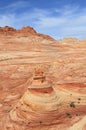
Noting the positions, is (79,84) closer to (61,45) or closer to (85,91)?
(85,91)

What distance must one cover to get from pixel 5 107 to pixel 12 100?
3.28 metres

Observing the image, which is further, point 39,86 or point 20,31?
point 20,31

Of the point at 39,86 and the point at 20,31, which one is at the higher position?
the point at 20,31

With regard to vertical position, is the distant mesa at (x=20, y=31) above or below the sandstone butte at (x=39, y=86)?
above

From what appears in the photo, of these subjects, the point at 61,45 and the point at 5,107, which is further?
the point at 61,45

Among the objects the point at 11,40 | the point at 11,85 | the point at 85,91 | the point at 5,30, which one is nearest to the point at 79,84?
the point at 85,91

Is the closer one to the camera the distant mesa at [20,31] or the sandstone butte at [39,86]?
the sandstone butte at [39,86]

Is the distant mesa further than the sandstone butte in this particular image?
Yes

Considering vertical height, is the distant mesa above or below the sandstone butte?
above

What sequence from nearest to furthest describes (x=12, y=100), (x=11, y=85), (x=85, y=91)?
(x=85, y=91)
(x=12, y=100)
(x=11, y=85)

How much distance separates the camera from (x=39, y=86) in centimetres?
2791

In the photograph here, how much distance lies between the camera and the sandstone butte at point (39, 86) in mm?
26656

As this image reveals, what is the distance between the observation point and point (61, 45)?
7362 cm

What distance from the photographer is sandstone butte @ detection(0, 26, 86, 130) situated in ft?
87.5
